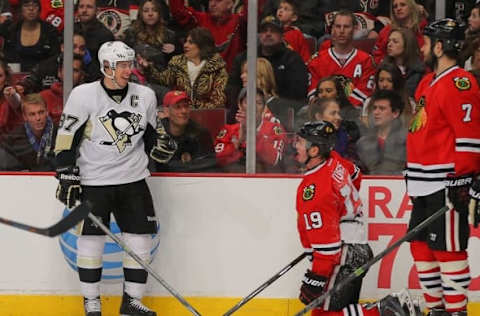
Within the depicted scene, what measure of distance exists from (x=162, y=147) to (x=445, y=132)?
1268mm

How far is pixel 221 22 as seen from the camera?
563cm

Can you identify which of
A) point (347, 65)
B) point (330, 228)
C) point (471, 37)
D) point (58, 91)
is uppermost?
point (471, 37)

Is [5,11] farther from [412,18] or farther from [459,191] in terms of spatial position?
[459,191]

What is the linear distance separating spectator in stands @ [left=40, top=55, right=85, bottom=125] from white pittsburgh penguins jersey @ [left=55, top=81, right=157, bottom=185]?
35cm

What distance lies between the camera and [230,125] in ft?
18.6

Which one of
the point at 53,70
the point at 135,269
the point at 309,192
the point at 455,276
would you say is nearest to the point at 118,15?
the point at 53,70

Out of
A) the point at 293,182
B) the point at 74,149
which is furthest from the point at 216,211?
the point at 74,149

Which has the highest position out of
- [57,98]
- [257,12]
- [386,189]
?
[257,12]

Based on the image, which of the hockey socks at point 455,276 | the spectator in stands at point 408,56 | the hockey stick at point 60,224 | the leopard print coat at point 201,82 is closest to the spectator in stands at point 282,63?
the leopard print coat at point 201,82

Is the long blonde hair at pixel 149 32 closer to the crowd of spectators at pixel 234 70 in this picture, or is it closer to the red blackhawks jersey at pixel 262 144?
the crowd of spectators at pixel 234 70

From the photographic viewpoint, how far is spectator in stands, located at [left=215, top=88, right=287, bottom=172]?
564 cm

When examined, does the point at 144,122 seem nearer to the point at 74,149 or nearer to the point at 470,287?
the point at 74,149

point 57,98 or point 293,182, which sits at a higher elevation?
point 57,98

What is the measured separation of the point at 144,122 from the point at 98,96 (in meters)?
0.23
